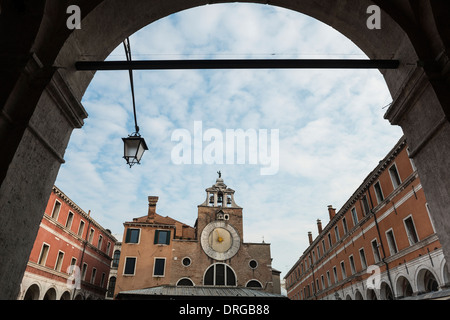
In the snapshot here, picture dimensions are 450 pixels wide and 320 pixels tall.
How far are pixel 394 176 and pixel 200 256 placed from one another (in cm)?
1793

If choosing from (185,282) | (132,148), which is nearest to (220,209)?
(185,282)

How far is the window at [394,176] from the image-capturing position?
61.6ft

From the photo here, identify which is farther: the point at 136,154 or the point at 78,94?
the point at 136,154

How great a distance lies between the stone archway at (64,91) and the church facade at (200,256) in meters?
24.1

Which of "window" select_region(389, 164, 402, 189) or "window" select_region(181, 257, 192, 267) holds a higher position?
"window" select_region(389, 164, 402, 189)

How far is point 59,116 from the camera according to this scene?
3533 millimetres

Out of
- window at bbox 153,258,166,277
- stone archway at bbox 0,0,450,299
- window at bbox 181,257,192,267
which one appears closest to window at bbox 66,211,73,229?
window at bbox 153,258,166,277

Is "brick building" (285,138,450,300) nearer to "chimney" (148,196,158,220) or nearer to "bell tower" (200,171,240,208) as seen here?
"bell tower" (200,171,240,208)

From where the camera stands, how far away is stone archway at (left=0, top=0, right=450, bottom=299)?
2.86 metres

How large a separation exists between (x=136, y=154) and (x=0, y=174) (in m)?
2.24

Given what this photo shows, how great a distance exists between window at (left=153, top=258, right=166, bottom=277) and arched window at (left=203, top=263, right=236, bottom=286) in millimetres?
3935

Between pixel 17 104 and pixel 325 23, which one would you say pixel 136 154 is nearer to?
pixel 17 104
